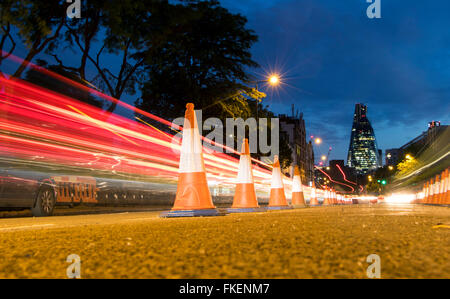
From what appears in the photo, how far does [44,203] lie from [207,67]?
→ 1358cm

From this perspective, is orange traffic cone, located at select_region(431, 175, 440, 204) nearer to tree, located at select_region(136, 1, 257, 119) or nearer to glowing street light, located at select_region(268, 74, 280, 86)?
glowing street light, located at select_region(268, 74, 280, 86)

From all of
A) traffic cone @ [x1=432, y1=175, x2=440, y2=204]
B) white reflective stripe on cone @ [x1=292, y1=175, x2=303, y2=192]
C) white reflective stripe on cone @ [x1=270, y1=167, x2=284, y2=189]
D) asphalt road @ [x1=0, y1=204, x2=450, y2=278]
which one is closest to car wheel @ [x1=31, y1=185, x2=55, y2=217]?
asphalt road @ [x1=0, y1=204, x2=450, y2=278]

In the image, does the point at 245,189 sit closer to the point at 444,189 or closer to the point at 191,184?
the point at 191,184

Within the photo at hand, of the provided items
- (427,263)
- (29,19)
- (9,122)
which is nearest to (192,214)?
(9,122)

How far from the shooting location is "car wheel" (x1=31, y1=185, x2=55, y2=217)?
1335cm

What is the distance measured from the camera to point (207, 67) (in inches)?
985

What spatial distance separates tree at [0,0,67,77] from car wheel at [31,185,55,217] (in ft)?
18.5

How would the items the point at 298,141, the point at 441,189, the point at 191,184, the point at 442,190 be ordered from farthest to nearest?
the point at 298,141 < the point at 441,189 < the point at 442,190 < the point at 191,184

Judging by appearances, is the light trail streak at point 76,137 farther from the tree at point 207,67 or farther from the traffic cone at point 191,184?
the traffic cone at point 191,184

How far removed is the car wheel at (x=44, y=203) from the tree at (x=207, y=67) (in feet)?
35.0

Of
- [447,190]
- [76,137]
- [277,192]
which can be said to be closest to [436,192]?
[447,190]

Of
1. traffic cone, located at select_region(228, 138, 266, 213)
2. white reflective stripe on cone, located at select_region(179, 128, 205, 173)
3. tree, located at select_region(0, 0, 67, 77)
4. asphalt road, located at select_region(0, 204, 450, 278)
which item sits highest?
tree, located at select_region(0, 0, 67, 77)

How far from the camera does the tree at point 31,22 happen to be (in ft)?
51.2
